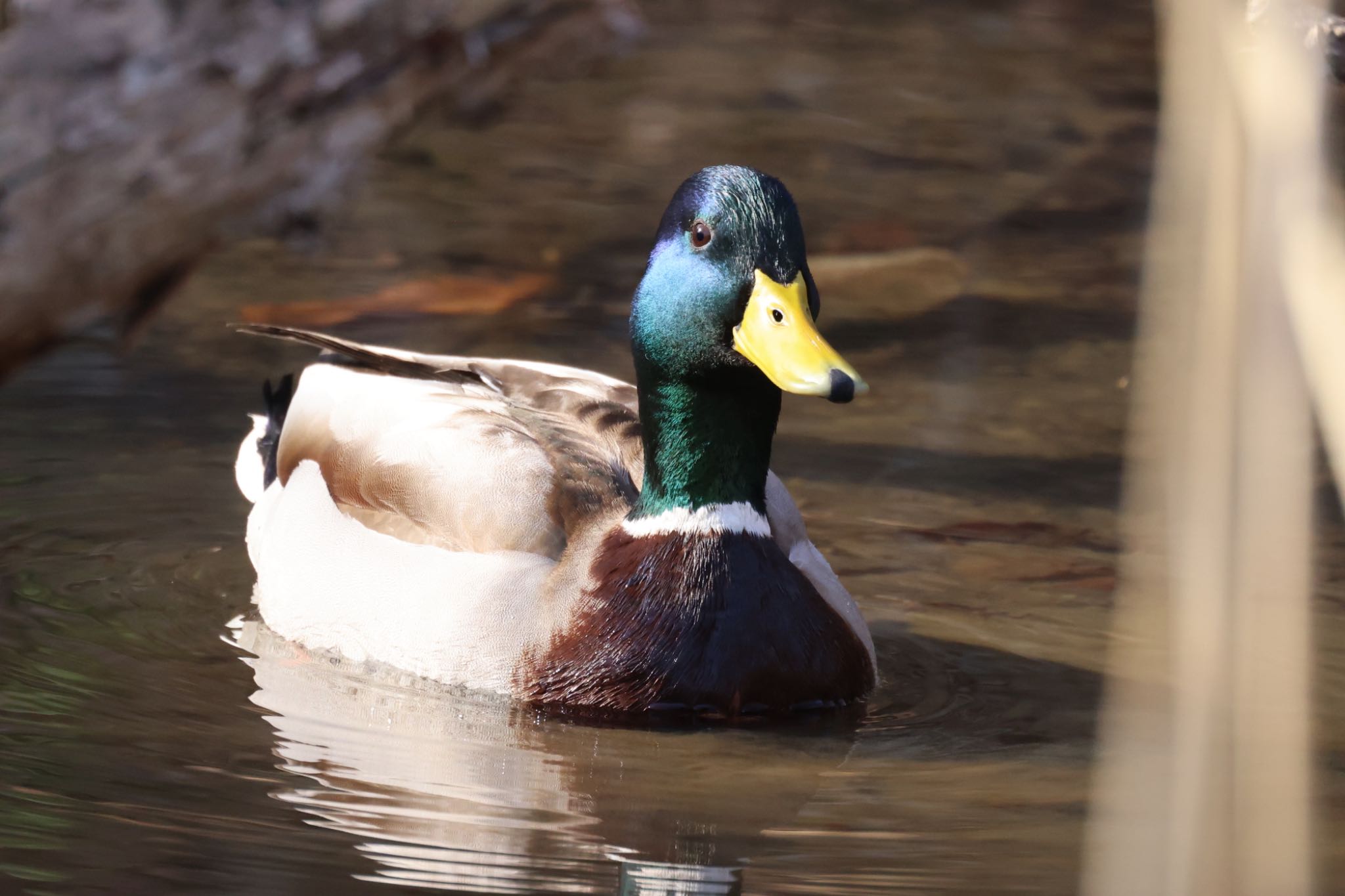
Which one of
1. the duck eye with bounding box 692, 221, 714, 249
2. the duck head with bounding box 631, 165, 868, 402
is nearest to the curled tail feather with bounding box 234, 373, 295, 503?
the duck head with bounding box 631, 165, 868, 402

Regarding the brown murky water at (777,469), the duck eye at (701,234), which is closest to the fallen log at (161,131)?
Answer: the duck eye at (701,234)

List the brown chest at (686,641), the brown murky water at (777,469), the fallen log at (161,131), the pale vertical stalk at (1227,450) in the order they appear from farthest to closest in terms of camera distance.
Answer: the brown chest at (686,641) → the brown murky water at (777,469) → the fallen log at (161,131) → the pale vertical stalk at (1227,450)

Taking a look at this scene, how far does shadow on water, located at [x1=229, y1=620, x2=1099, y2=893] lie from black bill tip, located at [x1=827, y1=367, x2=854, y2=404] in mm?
884

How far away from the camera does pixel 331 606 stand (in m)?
5.03

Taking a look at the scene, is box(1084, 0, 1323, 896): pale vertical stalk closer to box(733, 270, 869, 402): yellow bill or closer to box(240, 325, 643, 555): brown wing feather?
box(733, 270, 869, 402): yellow bill

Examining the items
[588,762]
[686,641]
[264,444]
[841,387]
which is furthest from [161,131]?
[264,444]

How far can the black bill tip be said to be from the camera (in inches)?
157

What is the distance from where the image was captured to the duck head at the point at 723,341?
4238 mm

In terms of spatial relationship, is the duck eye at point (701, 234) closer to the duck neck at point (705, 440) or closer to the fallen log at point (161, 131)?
the duck neck at point (705, 440)

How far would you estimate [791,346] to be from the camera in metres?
4.18

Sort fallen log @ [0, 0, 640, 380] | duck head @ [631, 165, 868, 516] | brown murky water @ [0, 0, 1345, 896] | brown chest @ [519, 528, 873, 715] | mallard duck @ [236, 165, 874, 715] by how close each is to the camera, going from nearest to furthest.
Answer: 1. fallen log @ [0, 0, 640, 380]
2. brown murky water @ [0, 0, 1345, 896]
3. duck head @ [631, 165, 868, 516]
4. mallard duck @ [236, 165, 874, 715]
5. brown chest @ [519, 528, 873, 715]

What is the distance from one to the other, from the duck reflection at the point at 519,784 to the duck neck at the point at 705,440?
1.94ft

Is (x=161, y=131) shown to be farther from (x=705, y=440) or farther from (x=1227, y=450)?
(x=705, y=440)

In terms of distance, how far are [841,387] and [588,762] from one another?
1.04 metres
